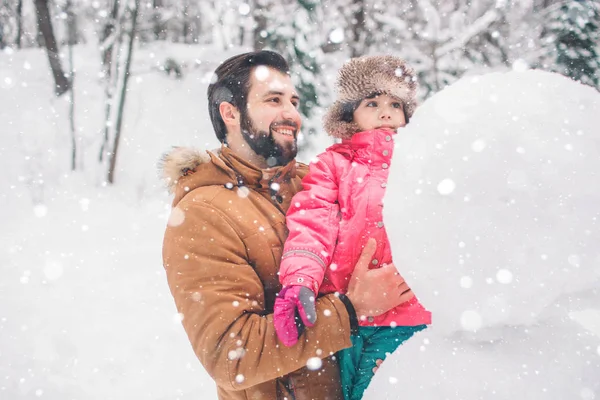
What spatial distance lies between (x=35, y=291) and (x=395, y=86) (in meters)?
6.36

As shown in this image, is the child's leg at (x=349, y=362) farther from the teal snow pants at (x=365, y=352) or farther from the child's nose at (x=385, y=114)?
the child's nose at (x=385, y=114)

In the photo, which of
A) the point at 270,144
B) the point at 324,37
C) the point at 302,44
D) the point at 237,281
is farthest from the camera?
the point at 324,37

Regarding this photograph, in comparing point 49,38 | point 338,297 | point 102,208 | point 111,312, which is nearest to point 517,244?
point 338,297

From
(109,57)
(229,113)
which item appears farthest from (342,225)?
(109,57)

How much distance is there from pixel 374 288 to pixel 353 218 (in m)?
0.33

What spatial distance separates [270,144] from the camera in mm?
2201

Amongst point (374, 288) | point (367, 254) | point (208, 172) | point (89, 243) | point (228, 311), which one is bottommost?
point (89, 243)

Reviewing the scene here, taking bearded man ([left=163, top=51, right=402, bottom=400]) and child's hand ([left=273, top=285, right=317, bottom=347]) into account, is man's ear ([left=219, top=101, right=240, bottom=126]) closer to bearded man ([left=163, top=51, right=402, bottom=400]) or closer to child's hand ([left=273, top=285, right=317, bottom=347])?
bearded man ([left=163, top=51, right=402, bottom=400])

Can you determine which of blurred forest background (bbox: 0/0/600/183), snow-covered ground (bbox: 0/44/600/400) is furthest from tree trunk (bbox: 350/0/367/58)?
snow-covered ground (bbox: 0/44/600/400)

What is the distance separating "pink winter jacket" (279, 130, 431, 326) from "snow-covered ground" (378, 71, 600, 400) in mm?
527

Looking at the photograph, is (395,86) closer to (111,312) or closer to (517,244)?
(517,244)

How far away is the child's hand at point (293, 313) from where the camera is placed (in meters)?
1.52

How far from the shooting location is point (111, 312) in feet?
18.9

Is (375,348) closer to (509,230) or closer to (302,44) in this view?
(509,230)
